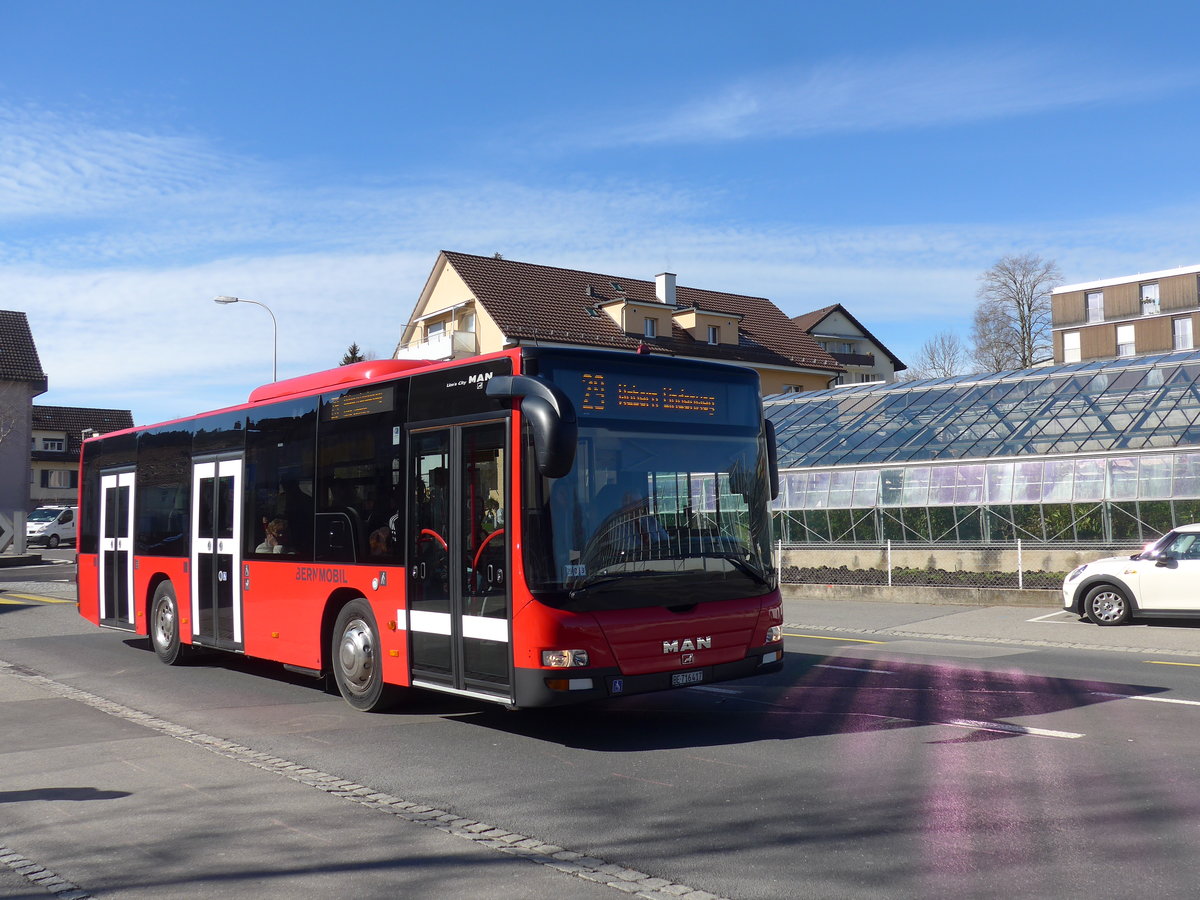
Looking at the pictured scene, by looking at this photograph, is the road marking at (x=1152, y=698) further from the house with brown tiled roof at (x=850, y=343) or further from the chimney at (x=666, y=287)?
the house with brown tiled roof at (x=850, y=343)

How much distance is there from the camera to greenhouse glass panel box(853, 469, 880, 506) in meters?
26.5

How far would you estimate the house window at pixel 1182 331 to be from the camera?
255ft

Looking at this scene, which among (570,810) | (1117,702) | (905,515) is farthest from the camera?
(905,515)

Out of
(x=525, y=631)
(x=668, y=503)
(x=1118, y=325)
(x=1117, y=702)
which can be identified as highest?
(x=1118, y=325)

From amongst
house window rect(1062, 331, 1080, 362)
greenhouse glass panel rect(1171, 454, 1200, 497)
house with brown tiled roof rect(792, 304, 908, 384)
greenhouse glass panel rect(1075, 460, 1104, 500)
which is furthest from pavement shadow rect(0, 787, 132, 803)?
house window rect(1062, 331, 1080, 362)

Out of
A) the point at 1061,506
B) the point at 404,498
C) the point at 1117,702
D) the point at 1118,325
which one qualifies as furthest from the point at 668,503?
the point at 1118,325

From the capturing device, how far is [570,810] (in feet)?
21.6

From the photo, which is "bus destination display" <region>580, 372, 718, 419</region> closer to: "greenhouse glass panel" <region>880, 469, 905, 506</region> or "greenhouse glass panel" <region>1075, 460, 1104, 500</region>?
"greenhouse glass panel" <region>1075, 460, 1104, 500</region>

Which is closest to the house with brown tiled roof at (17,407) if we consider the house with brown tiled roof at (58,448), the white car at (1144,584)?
the house with brown tiled roof at (58,448)

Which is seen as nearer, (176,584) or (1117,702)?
(1117,702)

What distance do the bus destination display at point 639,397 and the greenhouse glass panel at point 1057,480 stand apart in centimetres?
1662

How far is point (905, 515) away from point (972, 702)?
Result: 15.9 m

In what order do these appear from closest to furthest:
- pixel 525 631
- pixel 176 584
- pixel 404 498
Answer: pixel 525 631, pixel 404 498, pixel 176 584

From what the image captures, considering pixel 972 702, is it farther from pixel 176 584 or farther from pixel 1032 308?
pixel 1032 308
